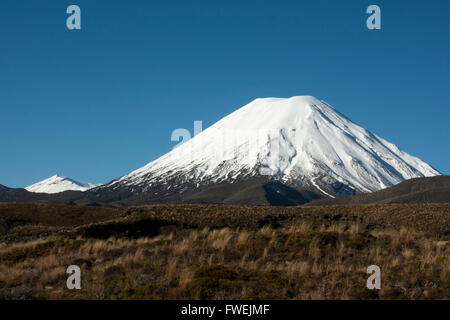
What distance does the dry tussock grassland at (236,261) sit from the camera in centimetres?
1366

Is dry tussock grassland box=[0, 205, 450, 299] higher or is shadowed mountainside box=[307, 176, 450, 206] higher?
shadowed mountainside box=[307, 176, 450, 206]

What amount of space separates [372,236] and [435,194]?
134m

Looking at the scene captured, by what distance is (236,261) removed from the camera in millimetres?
17688

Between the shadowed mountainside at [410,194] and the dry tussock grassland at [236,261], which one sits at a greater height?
the shadowed mountainside at [410,194]

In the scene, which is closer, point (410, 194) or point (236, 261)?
point (236, 261)

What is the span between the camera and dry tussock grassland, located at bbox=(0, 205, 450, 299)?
13.7 m

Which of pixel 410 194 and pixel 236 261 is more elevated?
pixel 410 194

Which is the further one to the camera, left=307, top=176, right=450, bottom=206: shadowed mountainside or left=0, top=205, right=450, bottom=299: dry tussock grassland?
left=307, top=176, right=450, bottom=206: shadowed mountainside

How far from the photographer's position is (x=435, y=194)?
144 m

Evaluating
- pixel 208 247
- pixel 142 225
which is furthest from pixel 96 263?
pixel 142 225

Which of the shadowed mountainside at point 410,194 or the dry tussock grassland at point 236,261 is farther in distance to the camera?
the shadowed mountainside at point 410,194
